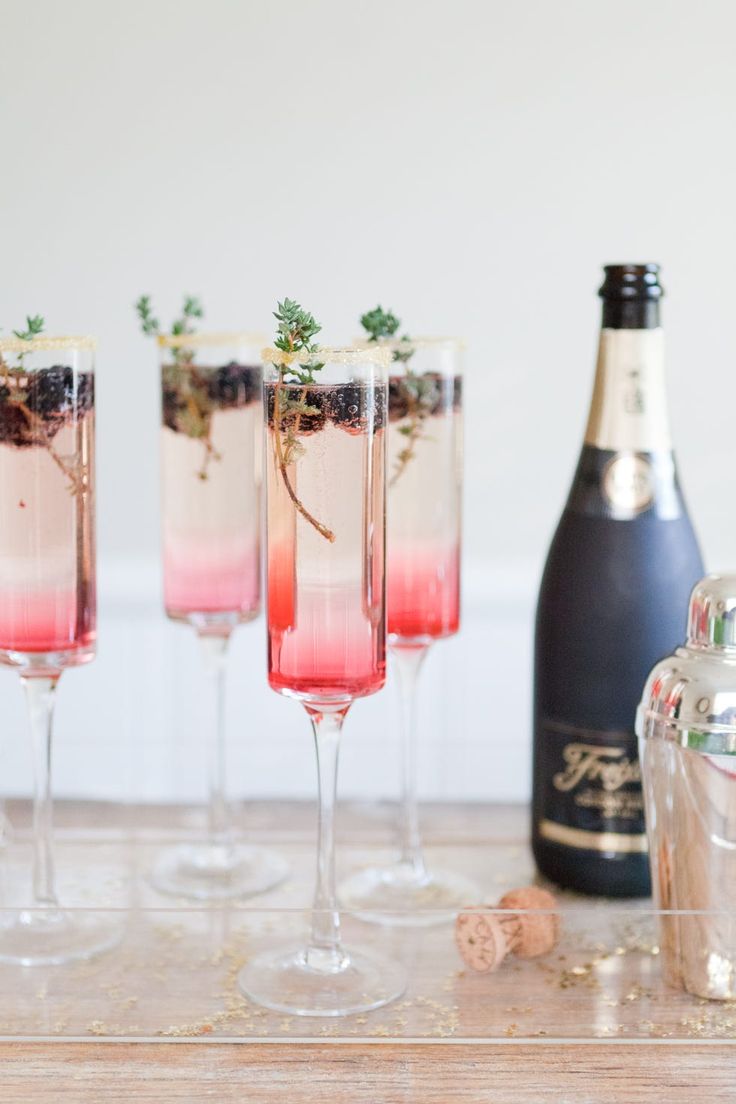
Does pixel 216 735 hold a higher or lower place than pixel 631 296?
lower

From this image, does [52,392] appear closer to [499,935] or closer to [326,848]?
[326,848]

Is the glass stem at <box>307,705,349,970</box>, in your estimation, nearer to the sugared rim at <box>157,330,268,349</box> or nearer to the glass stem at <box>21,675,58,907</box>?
the glass stem at <box>21,675,58,907</box>

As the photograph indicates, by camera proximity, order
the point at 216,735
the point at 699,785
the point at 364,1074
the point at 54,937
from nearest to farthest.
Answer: the point at 364,1074, the point at 699,785, the point at 54,937, the point at 216,735

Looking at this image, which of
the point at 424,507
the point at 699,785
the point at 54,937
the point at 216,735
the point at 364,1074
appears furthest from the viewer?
the point at 216,735

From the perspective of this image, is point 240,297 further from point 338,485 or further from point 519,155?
point 338,485

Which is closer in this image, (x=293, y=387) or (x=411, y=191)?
(x=293, y=387)

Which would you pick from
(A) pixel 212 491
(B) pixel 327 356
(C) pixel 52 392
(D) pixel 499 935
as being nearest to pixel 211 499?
(A) pixel 212 491
